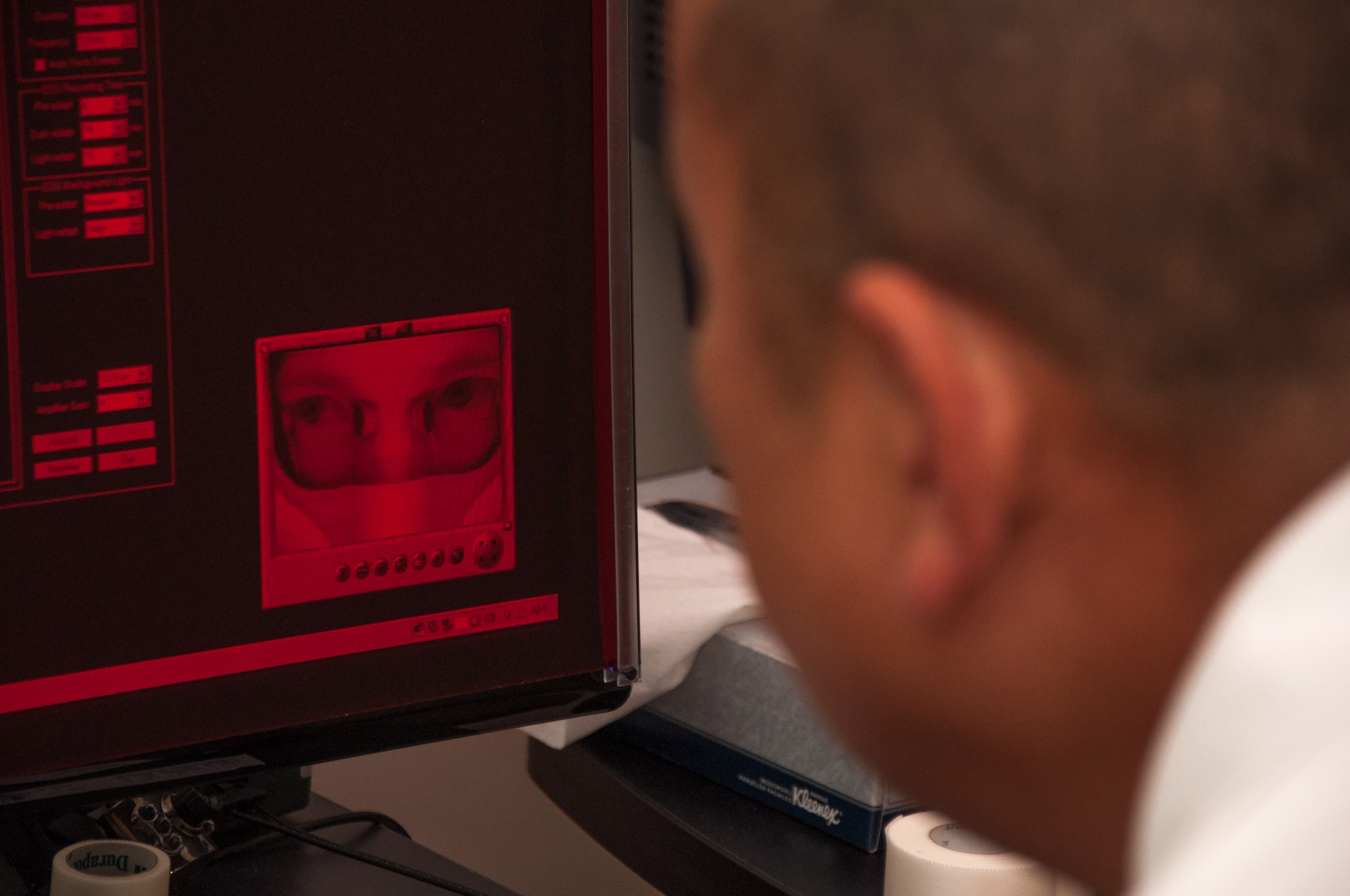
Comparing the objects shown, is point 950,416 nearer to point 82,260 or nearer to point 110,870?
point 82,260

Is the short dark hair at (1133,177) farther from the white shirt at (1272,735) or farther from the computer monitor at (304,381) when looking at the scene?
the computer monitor at (304,381)

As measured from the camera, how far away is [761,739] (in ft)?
2.61

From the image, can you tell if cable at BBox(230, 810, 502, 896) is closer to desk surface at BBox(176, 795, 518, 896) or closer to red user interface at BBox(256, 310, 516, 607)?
desk surface at BBox(176, 795, 518, 896)

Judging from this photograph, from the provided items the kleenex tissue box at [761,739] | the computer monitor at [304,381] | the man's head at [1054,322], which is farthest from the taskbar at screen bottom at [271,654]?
the man's head at [1054,322]

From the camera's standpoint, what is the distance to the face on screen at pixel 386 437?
633 mm

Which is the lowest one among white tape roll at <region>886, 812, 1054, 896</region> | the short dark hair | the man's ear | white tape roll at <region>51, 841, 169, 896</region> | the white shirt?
white tape roll at <region>886, 812, 1054, 896</region>

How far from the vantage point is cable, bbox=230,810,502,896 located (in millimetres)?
753

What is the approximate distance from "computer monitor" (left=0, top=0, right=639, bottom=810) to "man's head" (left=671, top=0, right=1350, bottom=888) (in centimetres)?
35

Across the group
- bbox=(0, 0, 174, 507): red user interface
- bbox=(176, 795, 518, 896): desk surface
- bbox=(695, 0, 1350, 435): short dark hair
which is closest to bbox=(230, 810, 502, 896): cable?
bbox=(176, 795, 518, 896): desk surface

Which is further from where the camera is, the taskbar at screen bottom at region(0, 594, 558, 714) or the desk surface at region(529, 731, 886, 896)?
the desk surface at region(529, 731, 886, 896)

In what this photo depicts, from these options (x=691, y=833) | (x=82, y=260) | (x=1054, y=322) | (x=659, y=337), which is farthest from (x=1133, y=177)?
(x=659, y=337)

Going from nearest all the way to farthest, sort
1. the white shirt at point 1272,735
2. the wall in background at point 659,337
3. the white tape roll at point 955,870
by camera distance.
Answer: the white shirt at point 1272,735
the white tape roll at point 955,870
the wall in background at point 659,337

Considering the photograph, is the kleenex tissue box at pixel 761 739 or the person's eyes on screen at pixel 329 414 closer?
the person's eyes on screen at pixel 329 414

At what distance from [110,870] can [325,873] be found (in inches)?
4.4
